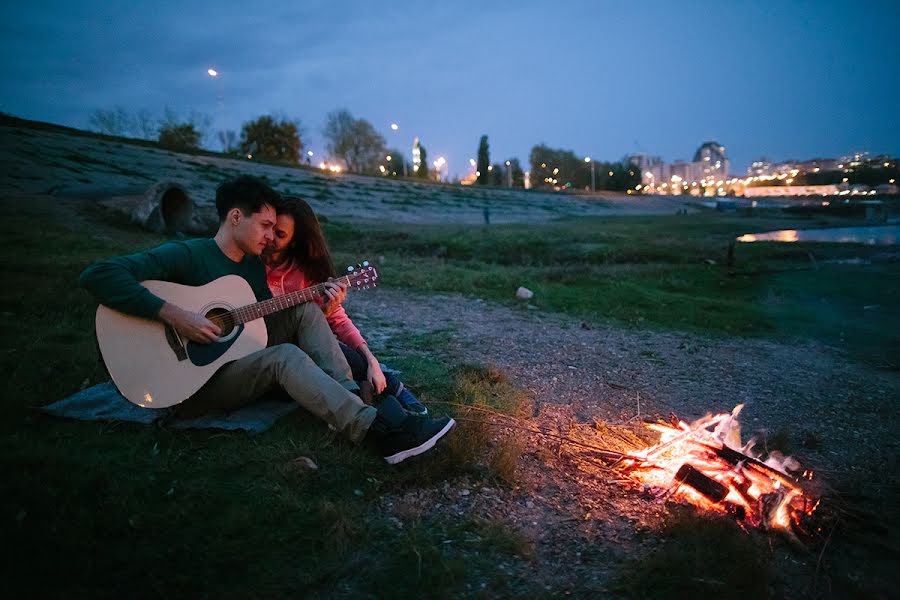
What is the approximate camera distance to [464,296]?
9.14 meters

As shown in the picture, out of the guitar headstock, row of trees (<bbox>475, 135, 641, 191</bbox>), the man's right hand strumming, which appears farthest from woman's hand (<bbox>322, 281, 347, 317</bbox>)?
row of trees (<bbox>475, 135, 641, 191</bbox>)

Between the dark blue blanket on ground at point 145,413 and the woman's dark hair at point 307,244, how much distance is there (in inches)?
46.2

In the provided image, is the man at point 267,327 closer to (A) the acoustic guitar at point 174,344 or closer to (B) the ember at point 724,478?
(A) the acoustic guitar at point 174,344

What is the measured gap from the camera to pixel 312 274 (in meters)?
4.25

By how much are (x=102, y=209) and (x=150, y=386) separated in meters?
11.6

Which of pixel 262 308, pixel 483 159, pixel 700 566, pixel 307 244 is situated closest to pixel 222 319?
pixel 262 308

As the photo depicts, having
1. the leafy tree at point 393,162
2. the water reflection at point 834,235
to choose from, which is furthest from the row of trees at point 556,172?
the water reflection at point 834,235

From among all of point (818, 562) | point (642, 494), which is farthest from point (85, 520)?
point (818, 562)

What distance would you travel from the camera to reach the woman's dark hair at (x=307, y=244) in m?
4.12

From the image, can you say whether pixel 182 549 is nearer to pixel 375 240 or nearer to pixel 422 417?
pixel 422 417

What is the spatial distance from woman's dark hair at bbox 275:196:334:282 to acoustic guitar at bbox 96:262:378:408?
0.77 meters

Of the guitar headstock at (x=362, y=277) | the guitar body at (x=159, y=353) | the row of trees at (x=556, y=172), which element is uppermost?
the row of trees at (x=556, y=172)

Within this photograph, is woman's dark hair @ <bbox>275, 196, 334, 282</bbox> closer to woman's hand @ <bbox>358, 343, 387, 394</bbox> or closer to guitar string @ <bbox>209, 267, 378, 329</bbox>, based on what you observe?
guitar string @ <bbox>209, 267, 378, 329</bbox>

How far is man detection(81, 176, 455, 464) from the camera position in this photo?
307 cm
